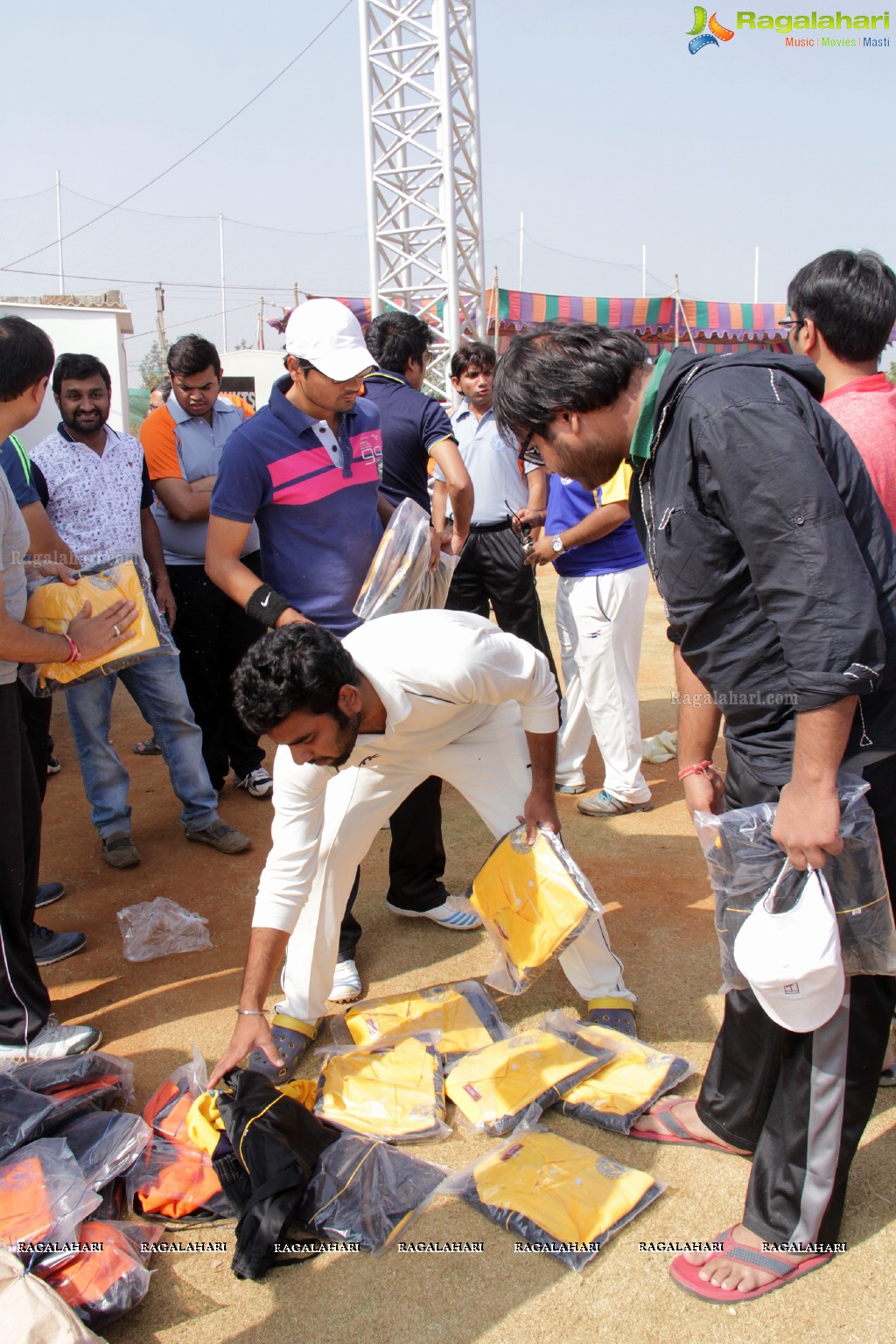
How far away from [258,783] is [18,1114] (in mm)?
2846

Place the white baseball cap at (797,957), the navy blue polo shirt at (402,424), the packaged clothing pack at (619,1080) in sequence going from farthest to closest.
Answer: the navy blue polo shirt at (402,424)
the packaged clothing pack at (619,1080)
the white baseball cap at (797,957)

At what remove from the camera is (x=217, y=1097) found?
2.38 m

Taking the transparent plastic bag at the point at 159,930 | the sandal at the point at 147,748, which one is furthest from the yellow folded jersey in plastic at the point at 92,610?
the sandal at the point at 147,748

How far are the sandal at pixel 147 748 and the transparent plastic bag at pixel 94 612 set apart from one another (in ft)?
7.50

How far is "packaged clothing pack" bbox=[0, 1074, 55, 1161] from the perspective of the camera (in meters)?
2.26

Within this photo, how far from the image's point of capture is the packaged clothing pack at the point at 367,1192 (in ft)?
7.21

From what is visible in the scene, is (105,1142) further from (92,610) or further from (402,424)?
(402,424)

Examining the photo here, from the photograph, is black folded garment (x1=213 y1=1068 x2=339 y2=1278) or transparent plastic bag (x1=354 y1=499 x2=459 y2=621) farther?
transparent plastic bag (x1=354 y1=499 x2=459 y2=621)

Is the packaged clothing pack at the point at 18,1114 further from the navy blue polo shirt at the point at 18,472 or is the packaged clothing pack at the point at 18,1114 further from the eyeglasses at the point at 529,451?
the navy blue polo shirt at the point at 18,472

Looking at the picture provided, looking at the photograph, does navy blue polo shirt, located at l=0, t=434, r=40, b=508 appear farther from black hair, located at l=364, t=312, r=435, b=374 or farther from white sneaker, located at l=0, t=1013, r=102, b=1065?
white sneaker, located at l=0, t=1013, r=102, b=1065

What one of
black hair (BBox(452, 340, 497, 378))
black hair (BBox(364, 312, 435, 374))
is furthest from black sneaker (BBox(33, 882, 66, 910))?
black hair (BBox(452, 340, 497, 378))

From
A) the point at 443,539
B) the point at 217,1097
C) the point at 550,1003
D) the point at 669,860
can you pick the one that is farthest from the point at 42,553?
the point at 669,860

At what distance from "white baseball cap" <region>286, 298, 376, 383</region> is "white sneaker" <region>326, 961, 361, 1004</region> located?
194 cm

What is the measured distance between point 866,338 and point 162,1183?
2676mm
